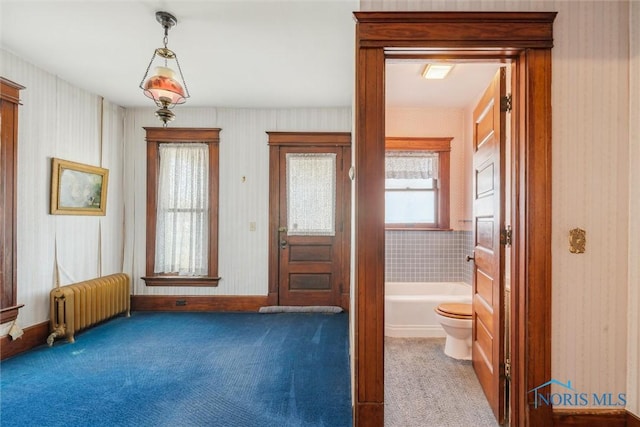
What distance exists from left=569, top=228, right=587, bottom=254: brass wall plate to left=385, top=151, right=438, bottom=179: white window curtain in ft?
7.89

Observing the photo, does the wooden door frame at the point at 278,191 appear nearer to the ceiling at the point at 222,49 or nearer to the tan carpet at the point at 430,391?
the ceiling at the point at 222,49

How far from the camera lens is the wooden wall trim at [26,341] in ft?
8.48

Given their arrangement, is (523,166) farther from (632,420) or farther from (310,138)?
(310,138)

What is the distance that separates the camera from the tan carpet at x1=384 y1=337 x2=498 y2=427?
5.95 feet

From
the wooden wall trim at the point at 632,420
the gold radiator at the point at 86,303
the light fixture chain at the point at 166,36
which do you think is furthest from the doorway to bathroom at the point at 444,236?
the gold radiator at the point at 86,303

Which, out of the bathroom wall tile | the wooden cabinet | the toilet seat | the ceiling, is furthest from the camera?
the bathroom wall tile

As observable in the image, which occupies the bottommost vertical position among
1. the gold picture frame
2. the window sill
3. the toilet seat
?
the window sill

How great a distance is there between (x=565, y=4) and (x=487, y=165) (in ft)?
2.81

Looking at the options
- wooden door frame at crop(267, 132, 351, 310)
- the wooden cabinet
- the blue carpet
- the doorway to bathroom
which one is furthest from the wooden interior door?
the wooden cabinet

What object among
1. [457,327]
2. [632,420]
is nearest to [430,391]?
[457,327]

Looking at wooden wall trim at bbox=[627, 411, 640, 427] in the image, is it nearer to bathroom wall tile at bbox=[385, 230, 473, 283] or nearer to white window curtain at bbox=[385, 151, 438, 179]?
bathroom wall tile at bbox=[385, 230, 473, 283]

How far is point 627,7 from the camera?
59.6 inches

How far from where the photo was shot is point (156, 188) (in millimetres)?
3936

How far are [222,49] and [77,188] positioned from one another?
219 centimetres
